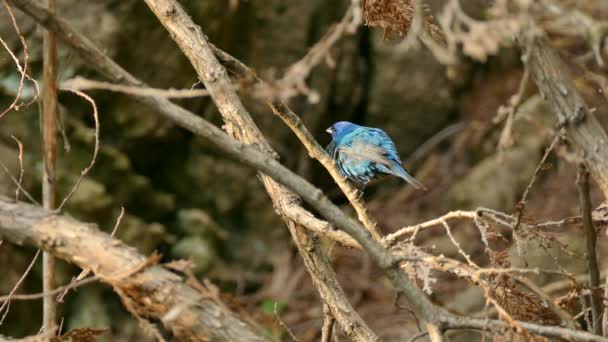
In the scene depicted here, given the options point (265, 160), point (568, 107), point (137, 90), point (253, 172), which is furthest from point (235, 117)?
point (253, 172)

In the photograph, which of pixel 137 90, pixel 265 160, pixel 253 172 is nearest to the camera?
pixel 137 90

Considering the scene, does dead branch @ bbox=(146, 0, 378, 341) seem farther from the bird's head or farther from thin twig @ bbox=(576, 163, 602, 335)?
the bird's head

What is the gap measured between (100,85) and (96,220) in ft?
16.2

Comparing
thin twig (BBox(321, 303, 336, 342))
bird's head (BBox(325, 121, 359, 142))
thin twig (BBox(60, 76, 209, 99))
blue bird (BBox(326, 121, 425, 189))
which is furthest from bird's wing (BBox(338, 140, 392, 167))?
thin twig (BBox(60, 76, 209, 99))

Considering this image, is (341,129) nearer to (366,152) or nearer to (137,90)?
(366,152)

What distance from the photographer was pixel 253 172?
7.84 metres

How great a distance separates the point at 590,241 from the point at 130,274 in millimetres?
1471

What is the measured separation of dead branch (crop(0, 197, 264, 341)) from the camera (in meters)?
2.18

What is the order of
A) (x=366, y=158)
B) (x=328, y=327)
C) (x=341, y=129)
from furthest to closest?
(x=341, y=129) → (x=366, y=158) → (x=328, y=327)

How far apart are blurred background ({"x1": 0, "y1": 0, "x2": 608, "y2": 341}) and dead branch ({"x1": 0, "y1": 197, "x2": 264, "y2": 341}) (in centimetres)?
378

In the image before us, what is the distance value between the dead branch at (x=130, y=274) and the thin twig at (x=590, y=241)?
3.59 ft

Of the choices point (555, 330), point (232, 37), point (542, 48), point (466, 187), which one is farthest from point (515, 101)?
point (466, 187)

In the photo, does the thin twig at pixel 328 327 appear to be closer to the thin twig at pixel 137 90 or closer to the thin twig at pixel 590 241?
the thin twig at pixel 590 241

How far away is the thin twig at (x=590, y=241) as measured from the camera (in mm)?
2354
